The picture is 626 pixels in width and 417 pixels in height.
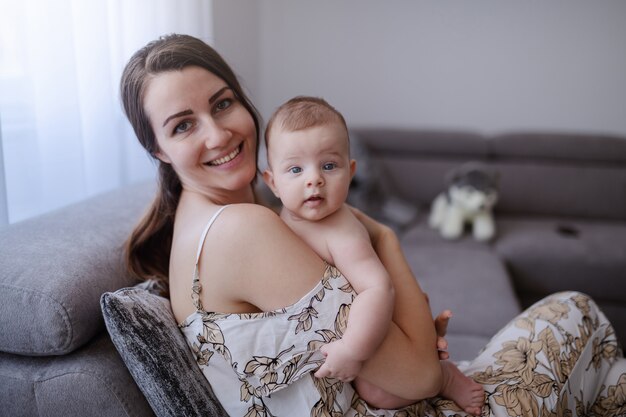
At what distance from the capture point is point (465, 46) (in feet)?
11.8

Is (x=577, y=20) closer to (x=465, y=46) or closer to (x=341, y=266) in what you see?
(x=465, y=46)

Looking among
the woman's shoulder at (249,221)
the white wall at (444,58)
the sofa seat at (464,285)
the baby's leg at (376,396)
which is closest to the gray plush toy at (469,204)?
the sofa seat at (464,285)

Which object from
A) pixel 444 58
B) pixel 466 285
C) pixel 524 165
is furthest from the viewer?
pixel 444 58

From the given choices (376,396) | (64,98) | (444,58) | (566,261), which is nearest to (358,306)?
(376,396)

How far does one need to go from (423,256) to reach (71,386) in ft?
5.83

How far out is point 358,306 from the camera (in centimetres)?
90

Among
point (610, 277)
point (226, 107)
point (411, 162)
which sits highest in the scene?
point (226, 107)

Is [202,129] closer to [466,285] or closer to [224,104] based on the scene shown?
[224,104]

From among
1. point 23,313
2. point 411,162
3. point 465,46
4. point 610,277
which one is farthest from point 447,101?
point 23,313

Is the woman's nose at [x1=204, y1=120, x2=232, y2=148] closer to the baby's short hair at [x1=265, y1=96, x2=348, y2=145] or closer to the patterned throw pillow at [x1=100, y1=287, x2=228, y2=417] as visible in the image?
the baby's short hair at [x1=265, y1=96, x2=348, y2=145]

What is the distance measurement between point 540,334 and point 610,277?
1.52 meters

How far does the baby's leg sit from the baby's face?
12.2 inches

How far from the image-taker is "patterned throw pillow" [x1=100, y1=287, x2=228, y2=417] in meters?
0.93

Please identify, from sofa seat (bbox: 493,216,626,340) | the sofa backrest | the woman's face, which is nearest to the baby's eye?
the woman's face
